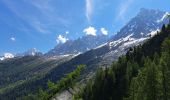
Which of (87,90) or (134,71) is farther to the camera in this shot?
(87,90)

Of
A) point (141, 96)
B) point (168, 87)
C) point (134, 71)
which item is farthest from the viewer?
point (134, 71)

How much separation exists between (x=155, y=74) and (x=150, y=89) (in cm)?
357

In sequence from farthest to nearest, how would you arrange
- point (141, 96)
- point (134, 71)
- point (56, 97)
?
point (56, 97), point (134, 71), point (141, 96)

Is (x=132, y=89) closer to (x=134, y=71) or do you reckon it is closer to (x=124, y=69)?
(x=134, y=71)

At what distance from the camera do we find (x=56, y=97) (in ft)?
647

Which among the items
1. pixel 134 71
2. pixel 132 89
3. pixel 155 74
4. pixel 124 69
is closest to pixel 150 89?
pixel 155 74

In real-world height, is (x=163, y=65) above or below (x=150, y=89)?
above

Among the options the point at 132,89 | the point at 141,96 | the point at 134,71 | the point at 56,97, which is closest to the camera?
the point at 141,96

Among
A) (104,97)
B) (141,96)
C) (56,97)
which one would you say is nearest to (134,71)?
(104,97)

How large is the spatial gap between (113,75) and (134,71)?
1306 centimetres

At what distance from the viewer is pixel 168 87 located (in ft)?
269

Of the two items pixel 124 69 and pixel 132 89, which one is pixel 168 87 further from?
pixel 124 69

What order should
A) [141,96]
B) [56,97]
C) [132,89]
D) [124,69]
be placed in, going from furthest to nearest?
→ [56,97] < [124,69] < [132,89] < [141,96]

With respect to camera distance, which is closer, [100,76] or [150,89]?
[150,89]
